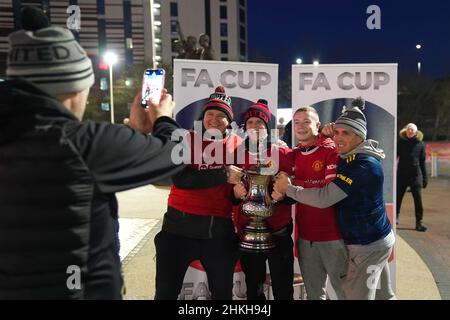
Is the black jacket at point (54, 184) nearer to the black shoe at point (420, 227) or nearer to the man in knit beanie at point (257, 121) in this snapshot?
the man in knit beanie at point (257, 121)

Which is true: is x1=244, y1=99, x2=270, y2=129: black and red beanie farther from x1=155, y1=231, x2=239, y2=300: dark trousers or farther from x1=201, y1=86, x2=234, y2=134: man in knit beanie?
x1=155, y1=231, x2=239, y2=300: dark trousers

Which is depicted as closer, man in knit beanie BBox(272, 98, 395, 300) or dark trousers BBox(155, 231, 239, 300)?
man in knit beanie BBox(272, 98, 395, 300)

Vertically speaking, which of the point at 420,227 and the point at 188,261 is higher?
the point at 188,261

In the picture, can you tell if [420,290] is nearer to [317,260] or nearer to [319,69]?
[317,260]

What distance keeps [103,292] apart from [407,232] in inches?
240

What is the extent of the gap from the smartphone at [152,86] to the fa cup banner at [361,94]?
5.99 ft

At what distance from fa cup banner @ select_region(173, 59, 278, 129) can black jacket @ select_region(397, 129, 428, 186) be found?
3961mm

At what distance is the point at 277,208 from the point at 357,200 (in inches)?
24.5

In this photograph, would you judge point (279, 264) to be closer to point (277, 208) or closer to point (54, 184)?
point (277, 208)

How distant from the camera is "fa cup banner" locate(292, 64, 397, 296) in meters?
3.71

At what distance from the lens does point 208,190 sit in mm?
2975

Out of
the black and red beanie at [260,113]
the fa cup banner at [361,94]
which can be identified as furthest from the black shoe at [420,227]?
the black and red beanie at [260,113]

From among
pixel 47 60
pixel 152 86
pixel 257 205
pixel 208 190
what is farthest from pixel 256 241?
pixel 47 60

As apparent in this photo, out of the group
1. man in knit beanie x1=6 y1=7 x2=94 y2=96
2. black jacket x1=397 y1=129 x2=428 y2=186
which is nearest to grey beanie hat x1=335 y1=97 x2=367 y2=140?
man in knit beanie x1=6 y1=7 x2=94 y2=96
